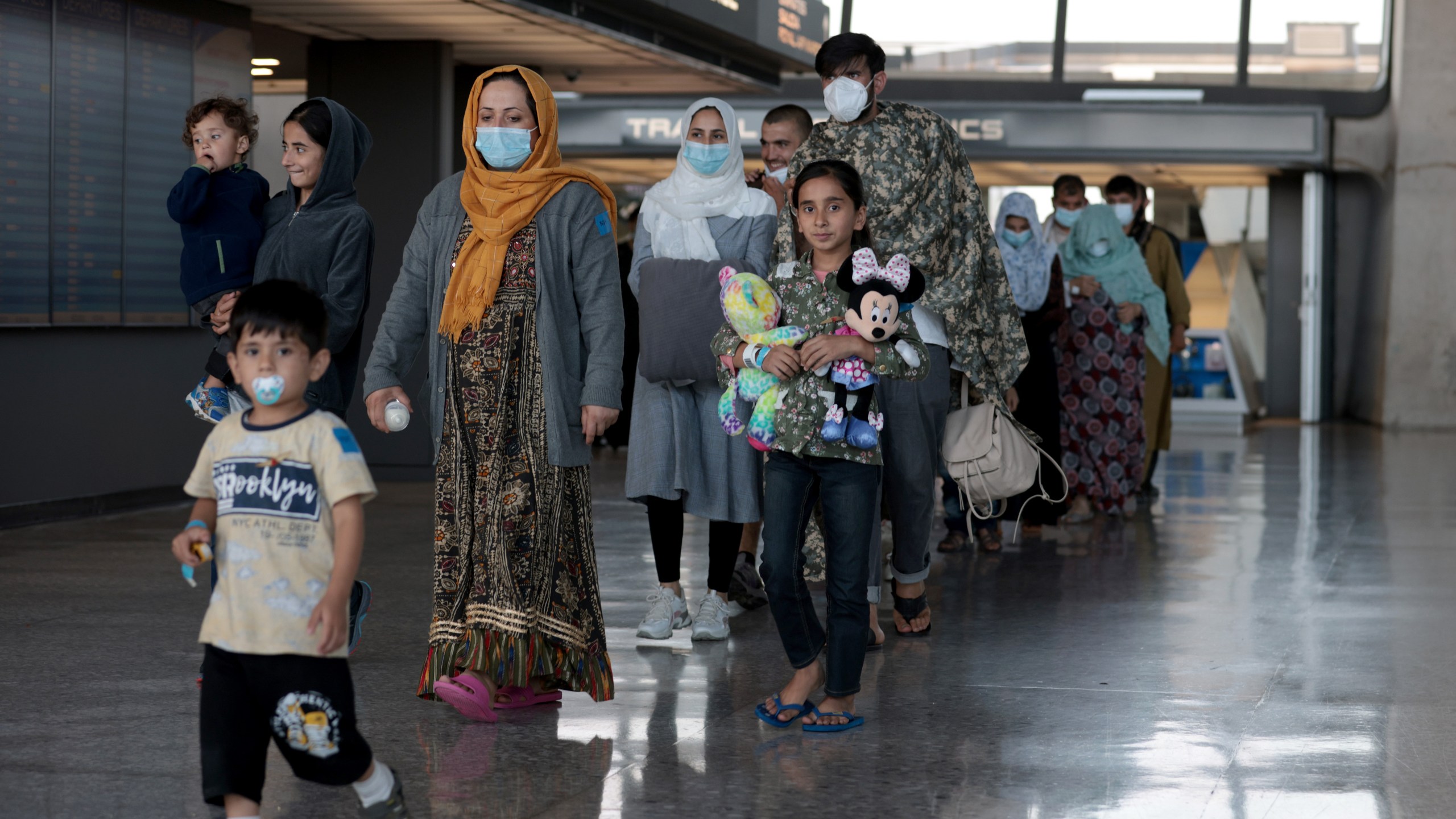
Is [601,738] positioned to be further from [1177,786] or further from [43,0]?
[43,0]

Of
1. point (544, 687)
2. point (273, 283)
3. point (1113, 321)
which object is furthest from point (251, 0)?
point (273, 283)

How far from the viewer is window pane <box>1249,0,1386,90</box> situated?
59.5ft

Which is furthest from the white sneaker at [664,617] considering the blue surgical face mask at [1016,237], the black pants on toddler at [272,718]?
the blue surgical face mask at [1016,237]

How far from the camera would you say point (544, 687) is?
4270mm

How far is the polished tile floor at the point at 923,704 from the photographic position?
11.3 ft

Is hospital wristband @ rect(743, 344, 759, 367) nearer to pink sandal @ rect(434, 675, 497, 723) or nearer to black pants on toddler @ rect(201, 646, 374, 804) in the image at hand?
pink sandal @ rect(434, 675, 497, 723)

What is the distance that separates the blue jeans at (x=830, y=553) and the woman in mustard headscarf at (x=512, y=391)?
48 cm

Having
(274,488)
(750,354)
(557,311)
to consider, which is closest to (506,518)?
(557,311)

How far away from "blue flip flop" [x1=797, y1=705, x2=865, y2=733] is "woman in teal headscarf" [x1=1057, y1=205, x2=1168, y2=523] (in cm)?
471

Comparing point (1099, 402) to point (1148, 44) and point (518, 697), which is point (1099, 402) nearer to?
point (518, 697)

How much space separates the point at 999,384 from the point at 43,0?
17.6ft

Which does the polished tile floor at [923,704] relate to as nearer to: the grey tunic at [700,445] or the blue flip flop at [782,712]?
the blue flip flop at [782,712]

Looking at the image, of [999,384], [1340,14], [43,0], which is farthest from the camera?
[1340,14]

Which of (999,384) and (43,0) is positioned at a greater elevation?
(43,0)
